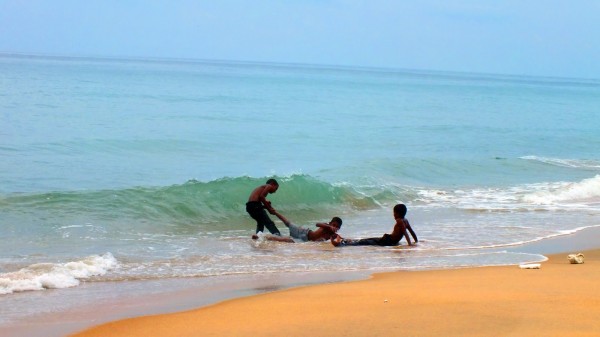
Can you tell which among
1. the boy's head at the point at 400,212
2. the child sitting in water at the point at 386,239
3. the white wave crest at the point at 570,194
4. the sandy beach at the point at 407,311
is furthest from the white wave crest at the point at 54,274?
the white wave crest at the point at 570,194

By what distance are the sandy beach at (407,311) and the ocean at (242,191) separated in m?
1.68

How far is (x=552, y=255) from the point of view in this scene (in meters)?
12.5

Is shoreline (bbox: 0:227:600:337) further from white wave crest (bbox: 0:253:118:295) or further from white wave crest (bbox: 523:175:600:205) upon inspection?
white wave crest (bbox: 523:175:600:205)

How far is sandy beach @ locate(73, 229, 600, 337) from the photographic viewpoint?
6961 millimetres

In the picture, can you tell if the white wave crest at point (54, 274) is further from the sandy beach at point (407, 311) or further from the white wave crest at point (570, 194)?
the white wave crest at point (570, 194)

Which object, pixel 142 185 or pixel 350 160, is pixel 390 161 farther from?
pixel 142 185

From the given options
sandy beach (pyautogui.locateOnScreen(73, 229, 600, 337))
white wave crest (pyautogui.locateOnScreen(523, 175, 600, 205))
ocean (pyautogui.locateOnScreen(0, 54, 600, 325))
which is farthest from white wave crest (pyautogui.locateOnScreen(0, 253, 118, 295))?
white wave crest (pyautogui.locateOnScreen(523, 175, 600, 205))

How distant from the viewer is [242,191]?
18.9m

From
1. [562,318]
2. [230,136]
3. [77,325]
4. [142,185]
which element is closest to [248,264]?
[77,325]

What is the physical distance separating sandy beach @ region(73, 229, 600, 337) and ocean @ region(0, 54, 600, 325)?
5.51 ft

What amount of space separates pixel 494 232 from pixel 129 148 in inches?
596

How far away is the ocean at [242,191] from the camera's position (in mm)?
11773

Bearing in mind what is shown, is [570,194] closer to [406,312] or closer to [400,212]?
[400,212]

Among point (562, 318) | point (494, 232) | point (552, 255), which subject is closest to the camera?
point (562, 318)
